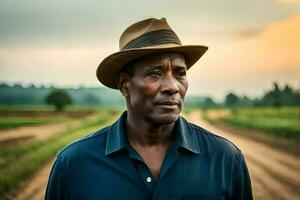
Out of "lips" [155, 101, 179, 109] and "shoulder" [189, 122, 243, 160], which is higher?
"lips" [155, 101, 179, 109]

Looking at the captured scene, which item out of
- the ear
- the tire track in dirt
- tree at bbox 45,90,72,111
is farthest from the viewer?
the tire track in dirt

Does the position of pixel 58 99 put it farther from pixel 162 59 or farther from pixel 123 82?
pixel 162 59

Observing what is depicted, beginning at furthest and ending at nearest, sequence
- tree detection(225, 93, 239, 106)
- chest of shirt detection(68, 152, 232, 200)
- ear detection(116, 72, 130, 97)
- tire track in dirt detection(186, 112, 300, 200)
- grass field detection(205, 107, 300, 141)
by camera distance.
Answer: grass field detection(205, 107, 300, 141), tire track in dirt detection(186, 112, 300, 200), tree detection(225, 93, 239, 106), ear detection(116, 72, 130, 97), chest of shirt detection(68, 152, 232, 200)

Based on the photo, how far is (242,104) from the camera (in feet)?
23.2

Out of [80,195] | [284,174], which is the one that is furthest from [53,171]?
[284,174]

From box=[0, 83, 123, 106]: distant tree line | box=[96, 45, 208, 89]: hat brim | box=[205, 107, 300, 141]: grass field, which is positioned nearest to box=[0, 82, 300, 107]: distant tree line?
box=[0, 83, 123, 106]: distant tree line

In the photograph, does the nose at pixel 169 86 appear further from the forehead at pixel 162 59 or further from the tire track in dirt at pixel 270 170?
the tire track in dirt at pixel 270 170

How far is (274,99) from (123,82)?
559cm

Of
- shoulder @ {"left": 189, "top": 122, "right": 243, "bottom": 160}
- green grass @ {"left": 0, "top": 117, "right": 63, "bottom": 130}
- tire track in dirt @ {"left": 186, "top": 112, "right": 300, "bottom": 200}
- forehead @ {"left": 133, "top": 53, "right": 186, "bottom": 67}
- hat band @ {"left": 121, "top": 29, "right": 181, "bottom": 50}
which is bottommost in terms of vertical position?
tire track in dirt @ {"left": 186, "top": 112, "right": 300, "bottom": 200}

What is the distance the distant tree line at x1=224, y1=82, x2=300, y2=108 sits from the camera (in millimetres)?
6957

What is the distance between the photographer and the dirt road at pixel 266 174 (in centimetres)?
593

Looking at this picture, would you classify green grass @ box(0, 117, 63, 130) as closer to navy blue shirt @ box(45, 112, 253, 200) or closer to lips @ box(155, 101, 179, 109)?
navy blue shirt @ box(45, 112, 253, 200)

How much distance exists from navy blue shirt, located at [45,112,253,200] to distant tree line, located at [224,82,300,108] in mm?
4560

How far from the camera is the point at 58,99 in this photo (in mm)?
6121
